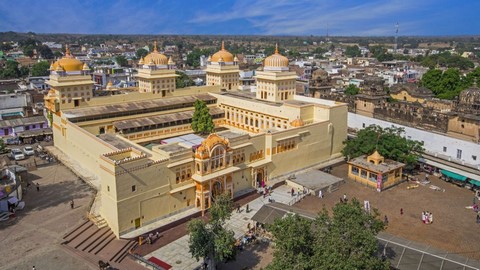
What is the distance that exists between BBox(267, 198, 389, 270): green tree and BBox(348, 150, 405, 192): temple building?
46.2 feet

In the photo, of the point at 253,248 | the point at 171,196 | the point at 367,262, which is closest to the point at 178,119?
the point at 171,196

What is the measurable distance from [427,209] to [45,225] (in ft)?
82.7

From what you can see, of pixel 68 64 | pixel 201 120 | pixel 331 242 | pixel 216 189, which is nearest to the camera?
pixel 331 242

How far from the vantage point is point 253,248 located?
2444 centimetres

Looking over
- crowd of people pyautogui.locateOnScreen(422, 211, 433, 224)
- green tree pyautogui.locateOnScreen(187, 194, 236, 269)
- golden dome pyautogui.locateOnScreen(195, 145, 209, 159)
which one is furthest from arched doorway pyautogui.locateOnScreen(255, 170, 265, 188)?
green tree pyautogui.locateOnScreen(187, 194, 236, 269)

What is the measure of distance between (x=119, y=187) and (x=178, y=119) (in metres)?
16.9

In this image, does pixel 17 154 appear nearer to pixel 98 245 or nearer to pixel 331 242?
pixel 98 245

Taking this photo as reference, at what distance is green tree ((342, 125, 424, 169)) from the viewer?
113ft

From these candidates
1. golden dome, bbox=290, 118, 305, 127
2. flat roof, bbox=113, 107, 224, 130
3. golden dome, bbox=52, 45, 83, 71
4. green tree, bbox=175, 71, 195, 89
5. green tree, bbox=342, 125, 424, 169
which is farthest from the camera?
green tree, bbox=175, 71, 195, 89

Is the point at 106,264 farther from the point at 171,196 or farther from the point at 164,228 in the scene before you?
the point at 171,196

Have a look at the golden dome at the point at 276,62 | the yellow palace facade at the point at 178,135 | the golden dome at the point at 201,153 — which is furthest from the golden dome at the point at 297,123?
the golden dome at the point at 201,153

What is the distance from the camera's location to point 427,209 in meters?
29.0

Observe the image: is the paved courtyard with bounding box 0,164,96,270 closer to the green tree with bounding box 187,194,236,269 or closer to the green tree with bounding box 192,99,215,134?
the green tree with bounding box 187,194,236,269

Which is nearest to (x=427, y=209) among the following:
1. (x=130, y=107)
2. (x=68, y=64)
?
(x=130, y=107)
